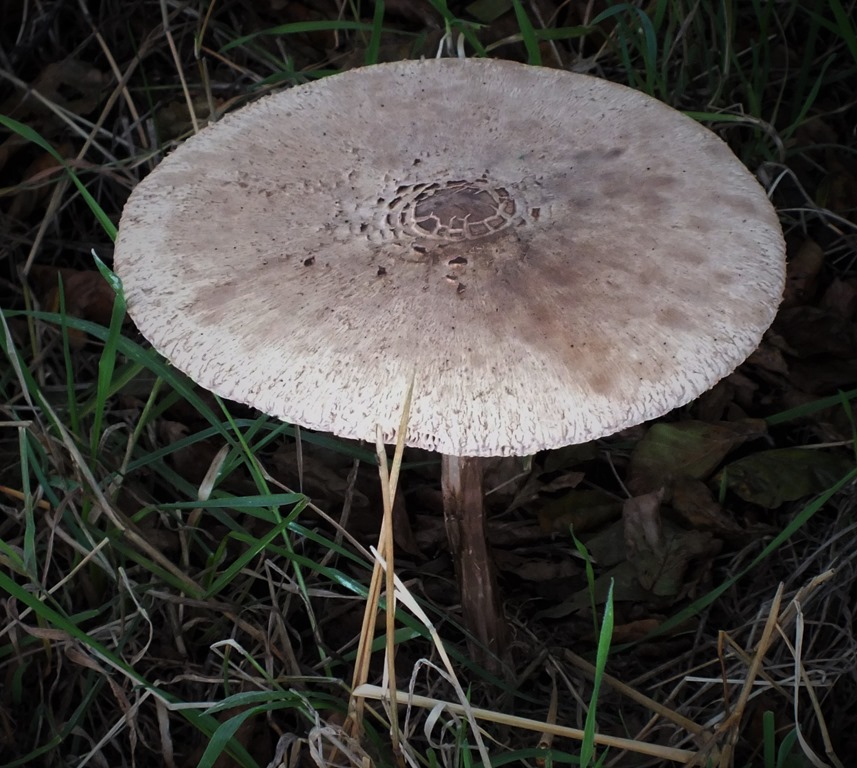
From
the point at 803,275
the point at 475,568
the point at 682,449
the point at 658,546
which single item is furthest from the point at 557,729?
the point at 803,275

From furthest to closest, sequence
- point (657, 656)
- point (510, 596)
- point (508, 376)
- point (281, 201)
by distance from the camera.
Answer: point (510, 596)
point (657, 656)
point (281, 201)
point (508, 376)

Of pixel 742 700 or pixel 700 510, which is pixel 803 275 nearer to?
pixel 700 510

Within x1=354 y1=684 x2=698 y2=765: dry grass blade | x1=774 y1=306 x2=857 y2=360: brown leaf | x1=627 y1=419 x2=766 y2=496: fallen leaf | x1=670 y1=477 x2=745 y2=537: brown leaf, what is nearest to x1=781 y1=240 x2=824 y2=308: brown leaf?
x1=774 y1=306 x2=857 y2=360: brown leaf

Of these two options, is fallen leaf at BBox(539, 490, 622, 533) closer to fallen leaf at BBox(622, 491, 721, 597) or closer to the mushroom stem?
fallen leaf at BBox(622, 491, 721, 597)

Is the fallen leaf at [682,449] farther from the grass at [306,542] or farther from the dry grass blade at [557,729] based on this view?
the dry grass blade at [557,729]

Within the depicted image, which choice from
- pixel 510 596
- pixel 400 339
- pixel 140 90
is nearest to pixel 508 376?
pixel 400 339

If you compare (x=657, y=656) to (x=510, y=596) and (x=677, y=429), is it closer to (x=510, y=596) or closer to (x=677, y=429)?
(x=510, y=596)

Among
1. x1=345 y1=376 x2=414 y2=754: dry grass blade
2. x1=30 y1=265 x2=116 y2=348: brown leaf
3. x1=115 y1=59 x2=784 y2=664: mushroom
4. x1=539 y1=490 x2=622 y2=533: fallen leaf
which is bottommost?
x1=539 y1=490 x2=622 y2=533: fallen leaf
